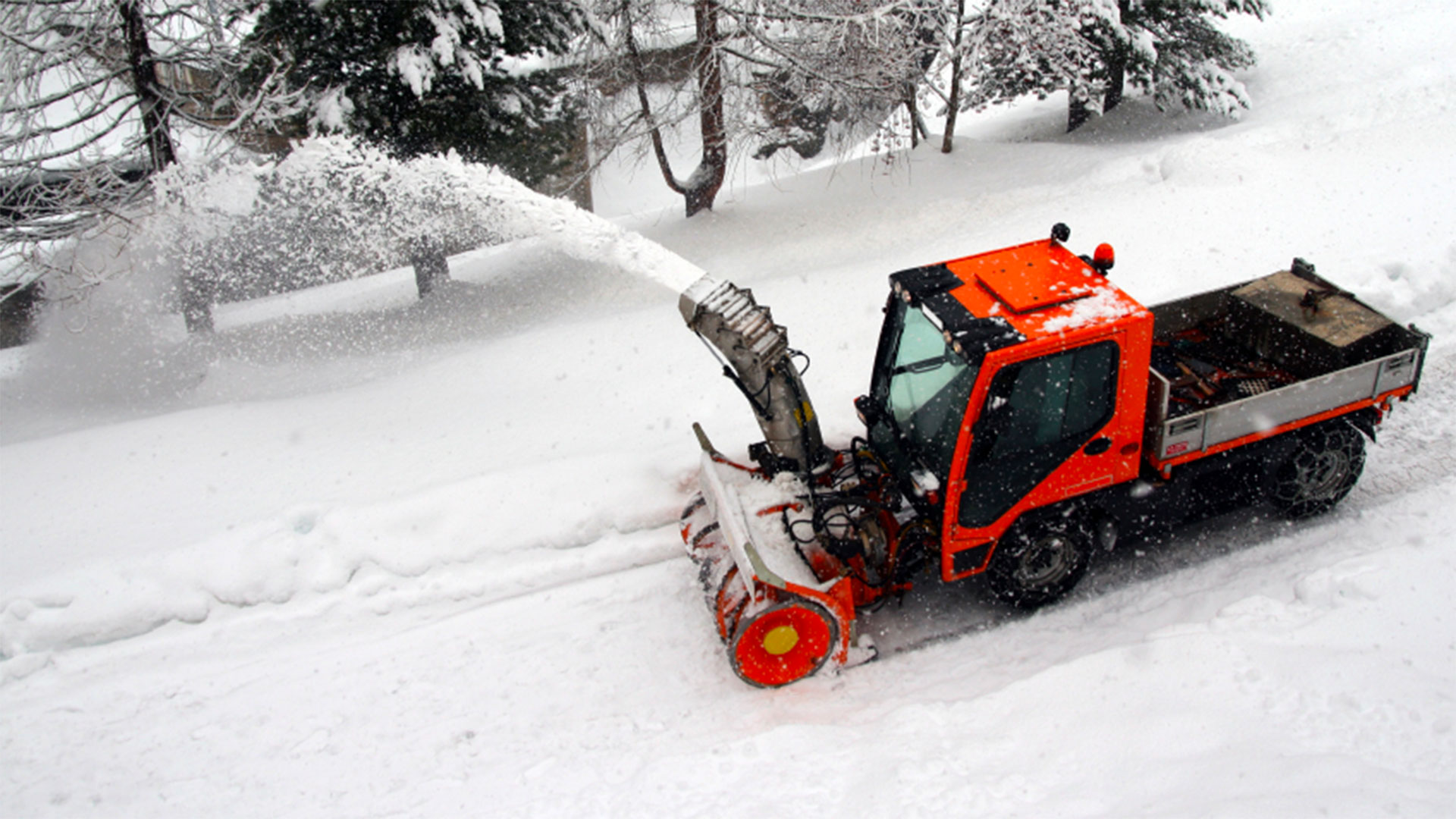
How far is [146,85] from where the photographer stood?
988 centimetres

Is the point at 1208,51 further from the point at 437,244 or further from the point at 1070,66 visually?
the point at 437,244

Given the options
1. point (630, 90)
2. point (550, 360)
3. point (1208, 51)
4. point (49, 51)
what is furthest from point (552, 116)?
point (1208, 51)

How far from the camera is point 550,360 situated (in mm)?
9461

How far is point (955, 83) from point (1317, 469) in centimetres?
950

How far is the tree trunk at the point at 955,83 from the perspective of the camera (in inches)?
527

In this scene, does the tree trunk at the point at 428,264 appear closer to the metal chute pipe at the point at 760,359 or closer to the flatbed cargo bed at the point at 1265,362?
the metal chute pipe at the point at 760,359

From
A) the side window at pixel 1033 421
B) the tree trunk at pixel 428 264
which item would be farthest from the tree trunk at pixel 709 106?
the side window at pixel 1033 421

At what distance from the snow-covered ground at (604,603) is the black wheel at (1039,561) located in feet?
0.60

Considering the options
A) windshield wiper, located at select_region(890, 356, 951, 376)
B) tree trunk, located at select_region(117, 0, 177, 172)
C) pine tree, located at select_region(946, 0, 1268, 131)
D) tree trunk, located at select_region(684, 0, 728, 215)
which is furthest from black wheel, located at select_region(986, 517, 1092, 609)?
tree trunk, located at select_region(117, 0, 177, 172)

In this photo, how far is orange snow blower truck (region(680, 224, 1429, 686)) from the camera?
5129mm

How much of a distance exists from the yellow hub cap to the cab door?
1017mm

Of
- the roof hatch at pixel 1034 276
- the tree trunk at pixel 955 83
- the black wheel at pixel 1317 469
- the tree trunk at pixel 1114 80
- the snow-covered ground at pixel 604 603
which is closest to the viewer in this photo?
the snow-covered ground at pixel 604 603

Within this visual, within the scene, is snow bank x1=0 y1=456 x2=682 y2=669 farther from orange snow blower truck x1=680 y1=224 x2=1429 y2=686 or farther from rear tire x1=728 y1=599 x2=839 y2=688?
rear tire x1=728 y1=599 x2=839 y2=688

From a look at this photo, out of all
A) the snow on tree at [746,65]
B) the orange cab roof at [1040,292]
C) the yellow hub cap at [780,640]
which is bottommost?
the yellow hub cap at [780,640]
